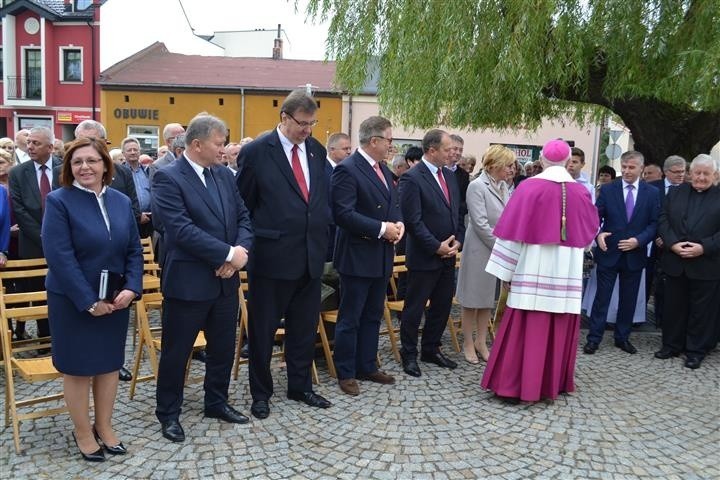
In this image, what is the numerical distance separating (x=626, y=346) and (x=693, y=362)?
2.18 feet

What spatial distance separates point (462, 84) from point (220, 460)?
5291mm

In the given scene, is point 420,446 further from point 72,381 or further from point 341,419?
point 72,381

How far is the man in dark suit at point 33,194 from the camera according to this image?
5.64 m

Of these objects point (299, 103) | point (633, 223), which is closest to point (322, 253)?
point (299, 103)

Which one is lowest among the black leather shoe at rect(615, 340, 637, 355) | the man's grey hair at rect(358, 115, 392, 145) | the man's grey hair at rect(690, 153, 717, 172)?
the black leather shoe at rect(615, 340, 637, 355)

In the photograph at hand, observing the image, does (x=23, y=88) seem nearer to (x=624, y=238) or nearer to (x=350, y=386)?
(x=350, y=386)

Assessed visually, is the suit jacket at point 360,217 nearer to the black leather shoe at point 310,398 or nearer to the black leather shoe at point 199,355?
the black leather shoe at point 310,398

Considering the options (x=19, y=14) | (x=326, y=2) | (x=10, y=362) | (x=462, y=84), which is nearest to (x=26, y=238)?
(x=10, y=362)

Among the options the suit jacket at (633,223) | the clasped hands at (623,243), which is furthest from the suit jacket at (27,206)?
the suit jacket at (633,223)

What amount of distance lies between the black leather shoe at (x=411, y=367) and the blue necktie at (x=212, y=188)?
2.36 meters

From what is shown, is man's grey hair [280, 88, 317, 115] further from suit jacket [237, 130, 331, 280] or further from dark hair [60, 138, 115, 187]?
dark hair [60, 138, 115, 187]

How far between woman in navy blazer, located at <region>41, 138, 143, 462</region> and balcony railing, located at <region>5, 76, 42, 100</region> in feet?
101

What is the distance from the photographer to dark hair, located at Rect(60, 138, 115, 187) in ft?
11.8

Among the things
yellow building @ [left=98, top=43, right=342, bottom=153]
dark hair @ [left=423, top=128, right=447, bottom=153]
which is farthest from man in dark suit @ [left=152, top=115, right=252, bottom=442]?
yellow building @ [left=98, top=43, right=342, bottom=153]
